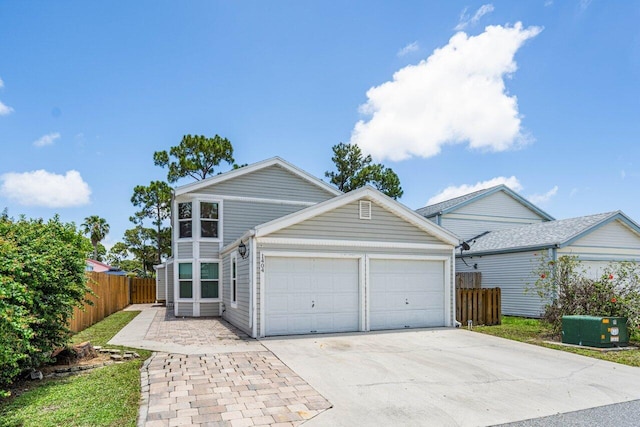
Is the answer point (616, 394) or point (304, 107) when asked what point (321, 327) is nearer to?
point (616, 394)

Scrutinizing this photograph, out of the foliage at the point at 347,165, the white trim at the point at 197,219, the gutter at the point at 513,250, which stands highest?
the foliage at the point at 347,165

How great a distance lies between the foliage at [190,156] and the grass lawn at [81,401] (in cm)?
2422

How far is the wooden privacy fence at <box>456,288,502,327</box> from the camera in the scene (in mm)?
13359

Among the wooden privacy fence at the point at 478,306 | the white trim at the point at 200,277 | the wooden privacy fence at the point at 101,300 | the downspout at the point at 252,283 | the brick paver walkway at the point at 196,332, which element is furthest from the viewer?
the white trim at the point at 200,277

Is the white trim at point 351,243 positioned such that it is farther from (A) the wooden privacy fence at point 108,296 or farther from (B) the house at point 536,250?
(A) the wooden privacy fence at point 108,296

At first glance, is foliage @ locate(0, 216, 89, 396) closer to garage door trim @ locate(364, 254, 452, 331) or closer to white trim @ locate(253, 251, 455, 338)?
white trim @ locate(253, 251, 455, 338)

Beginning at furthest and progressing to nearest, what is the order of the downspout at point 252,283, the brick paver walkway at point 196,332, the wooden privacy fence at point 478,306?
the wooden privacy fence at point 478,306 → the downspout at point 252,283 → the brick paver walkway at point 196,332

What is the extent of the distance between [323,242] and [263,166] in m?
7.14

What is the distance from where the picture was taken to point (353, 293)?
11648 millimetres

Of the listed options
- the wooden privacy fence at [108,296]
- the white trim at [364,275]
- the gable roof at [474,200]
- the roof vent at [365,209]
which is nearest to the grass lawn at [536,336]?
the white trim at [364,275]

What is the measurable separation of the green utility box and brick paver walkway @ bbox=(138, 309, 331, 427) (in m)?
7.18

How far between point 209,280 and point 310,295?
693cm

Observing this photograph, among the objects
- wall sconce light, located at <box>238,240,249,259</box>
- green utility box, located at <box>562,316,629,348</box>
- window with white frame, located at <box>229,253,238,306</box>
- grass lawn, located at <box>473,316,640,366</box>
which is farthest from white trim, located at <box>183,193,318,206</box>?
green utility box, located at <box>562,316,629,348</box>

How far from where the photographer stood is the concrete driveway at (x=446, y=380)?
5.12 metres
